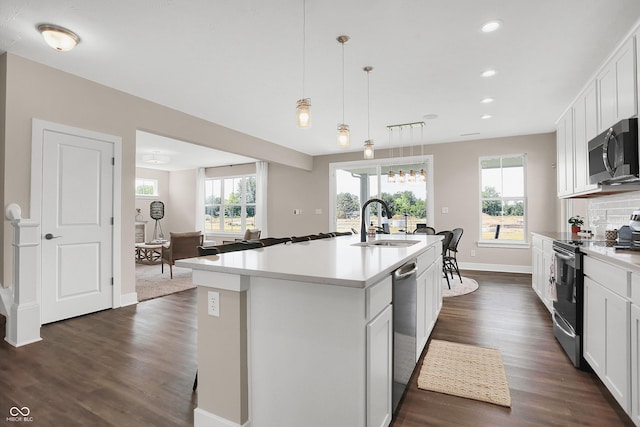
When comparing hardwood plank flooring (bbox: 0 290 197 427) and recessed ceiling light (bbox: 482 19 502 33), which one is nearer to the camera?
hardwood plank flooring (bbox: 0 290 197 427)

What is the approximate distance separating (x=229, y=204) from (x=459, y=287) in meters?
6.76

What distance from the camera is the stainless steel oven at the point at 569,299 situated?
228cm

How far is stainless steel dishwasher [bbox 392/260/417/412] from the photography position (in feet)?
5.49

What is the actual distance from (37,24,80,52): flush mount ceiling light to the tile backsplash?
5.26 meters

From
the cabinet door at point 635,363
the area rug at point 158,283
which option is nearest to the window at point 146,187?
the area rug at point 158,283

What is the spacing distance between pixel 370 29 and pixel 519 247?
5277 millimetres

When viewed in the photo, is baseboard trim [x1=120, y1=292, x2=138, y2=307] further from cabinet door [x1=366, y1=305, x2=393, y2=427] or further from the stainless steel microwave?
the stainless steel microwave

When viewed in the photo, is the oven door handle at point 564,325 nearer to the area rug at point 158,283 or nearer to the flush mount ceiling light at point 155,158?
the area rug at point 158,283

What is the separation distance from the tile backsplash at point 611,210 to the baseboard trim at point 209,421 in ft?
12.7

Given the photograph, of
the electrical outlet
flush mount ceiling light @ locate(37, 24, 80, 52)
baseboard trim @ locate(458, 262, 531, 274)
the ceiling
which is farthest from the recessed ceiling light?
baseboard trim @ locate(458, 262, 531, 274)

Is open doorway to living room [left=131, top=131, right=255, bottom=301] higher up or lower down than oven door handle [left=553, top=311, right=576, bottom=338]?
higher up

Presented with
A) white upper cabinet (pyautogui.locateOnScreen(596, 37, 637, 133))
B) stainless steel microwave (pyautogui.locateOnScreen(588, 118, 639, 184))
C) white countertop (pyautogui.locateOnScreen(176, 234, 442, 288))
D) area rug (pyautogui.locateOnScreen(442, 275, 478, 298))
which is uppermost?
white upper cabinet (pyautogui.locateOnScreen(596, 37, 637, 133))

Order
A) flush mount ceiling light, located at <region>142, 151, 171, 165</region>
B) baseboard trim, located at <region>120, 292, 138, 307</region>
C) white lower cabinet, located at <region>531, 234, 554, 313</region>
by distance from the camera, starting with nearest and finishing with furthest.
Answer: white lower cabinet, located at <region>531, 234, 554, 313</region>, baseboard trim, located at <region>120, 292, 138, 307</region>, flush mount ceiling light, located at <region>142, 151, 171, 165</region>

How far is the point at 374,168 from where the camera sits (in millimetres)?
7520
